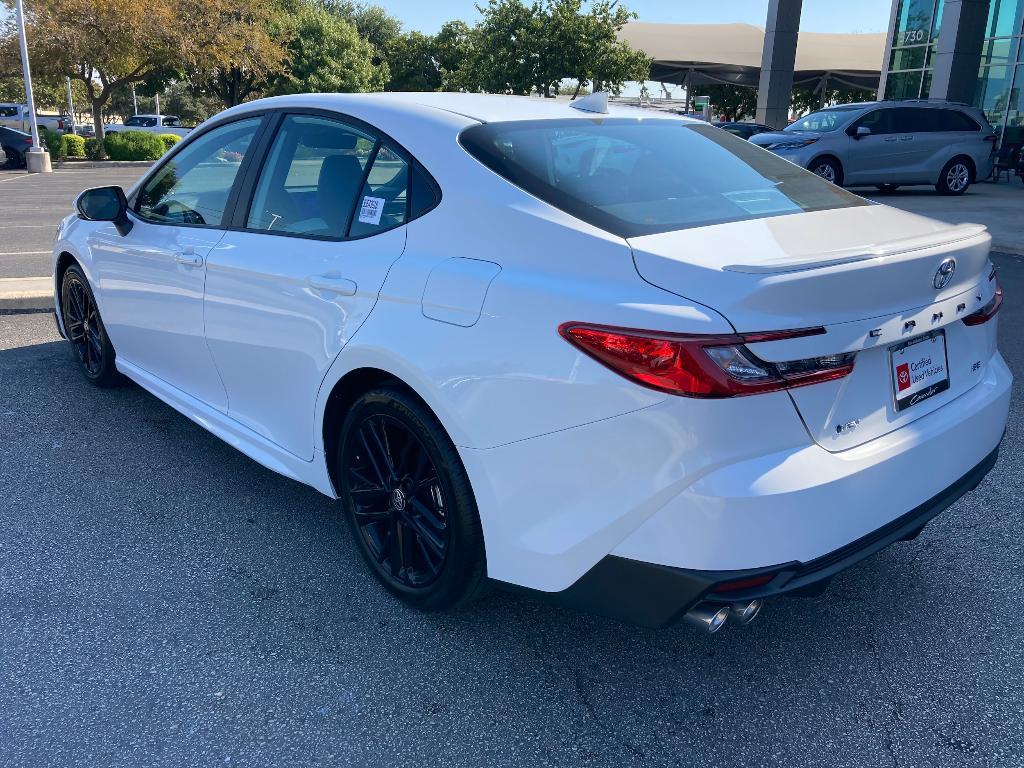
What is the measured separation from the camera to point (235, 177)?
3.55 meters

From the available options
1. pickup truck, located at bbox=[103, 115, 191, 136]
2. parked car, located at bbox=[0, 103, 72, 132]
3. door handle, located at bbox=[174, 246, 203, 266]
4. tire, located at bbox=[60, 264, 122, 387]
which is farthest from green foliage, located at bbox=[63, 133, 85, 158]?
door handle, located at bbox=[174, 246, 203, 266]

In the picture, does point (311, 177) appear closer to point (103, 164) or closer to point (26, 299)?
point (26, 299)

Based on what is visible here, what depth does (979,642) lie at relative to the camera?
275cm

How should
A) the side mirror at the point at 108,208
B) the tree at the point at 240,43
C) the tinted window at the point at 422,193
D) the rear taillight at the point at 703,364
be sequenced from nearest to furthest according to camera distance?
the rear taillight at the point at 703,364
the tinted window at the point at 422,193
the side mirror at the point at 108,208
the tree at the point at 240,43

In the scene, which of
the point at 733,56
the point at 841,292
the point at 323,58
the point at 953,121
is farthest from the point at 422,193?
the point at 323,58

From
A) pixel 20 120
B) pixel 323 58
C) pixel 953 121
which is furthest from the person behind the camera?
pixel 323 58

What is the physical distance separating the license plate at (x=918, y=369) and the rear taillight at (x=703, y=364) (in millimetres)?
356

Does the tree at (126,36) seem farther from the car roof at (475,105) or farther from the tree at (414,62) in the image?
the tree at (414,62)

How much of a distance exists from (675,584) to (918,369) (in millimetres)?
952

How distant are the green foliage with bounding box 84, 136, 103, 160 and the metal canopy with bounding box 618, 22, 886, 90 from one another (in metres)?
23.7

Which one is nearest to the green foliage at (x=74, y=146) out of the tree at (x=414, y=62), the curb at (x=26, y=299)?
the curb at (x=26, y=299)

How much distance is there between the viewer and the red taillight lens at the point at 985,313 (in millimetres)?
2658

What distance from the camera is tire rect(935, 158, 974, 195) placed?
17.4 m

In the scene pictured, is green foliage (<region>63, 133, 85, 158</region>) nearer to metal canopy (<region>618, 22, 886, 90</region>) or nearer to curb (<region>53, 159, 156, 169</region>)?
curb (<region>53, 159, 156, 169</region>)
